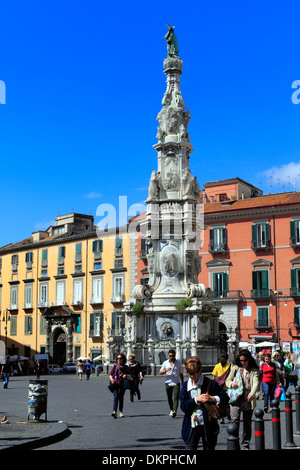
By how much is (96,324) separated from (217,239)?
13182 millimetres

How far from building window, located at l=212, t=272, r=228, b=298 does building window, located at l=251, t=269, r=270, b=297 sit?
2418 millimetres

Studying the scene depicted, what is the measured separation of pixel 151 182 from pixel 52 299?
91.7 feet

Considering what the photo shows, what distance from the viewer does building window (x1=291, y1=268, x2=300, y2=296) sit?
47.2m

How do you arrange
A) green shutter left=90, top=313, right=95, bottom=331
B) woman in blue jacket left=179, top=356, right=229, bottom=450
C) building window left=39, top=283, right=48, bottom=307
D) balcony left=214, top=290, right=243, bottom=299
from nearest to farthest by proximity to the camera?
woman in blue jacket left=179, top=356, right=229, bottom=450, balcony left=214, top=290, right=243, bottom=299, green shutter left=90, top=313, right=95, bottom=331, building window left=39, top=283, right=48, bottom=307

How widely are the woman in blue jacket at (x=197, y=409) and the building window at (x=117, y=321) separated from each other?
46.7m

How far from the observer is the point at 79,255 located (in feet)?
200

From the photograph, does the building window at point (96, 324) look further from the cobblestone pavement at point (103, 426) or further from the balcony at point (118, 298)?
the cobblestone pavement at point (103, 426)

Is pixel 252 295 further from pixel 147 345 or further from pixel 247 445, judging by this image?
pixel 247 445

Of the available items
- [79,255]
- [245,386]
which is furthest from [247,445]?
[79,255]

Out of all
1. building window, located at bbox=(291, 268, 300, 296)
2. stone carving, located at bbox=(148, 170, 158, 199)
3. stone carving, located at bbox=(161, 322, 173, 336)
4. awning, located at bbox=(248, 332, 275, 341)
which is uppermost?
stone carving, located at bbox=(148, 170, 158, 199)

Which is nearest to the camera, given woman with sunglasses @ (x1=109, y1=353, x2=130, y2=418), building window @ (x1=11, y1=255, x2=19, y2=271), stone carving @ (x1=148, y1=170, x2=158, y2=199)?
woman with sunglasses @ (x1=109, y1=353, x2=130, y2=418)

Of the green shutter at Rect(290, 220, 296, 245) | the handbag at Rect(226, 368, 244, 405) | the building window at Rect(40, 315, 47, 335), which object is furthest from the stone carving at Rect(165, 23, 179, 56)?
the handbag at Rect(226, 368, 244, 405)

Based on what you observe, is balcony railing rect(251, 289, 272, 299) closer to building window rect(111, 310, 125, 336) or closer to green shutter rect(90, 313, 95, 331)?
building window rect(111, 310, 125, 336)

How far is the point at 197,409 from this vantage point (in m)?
8.17
